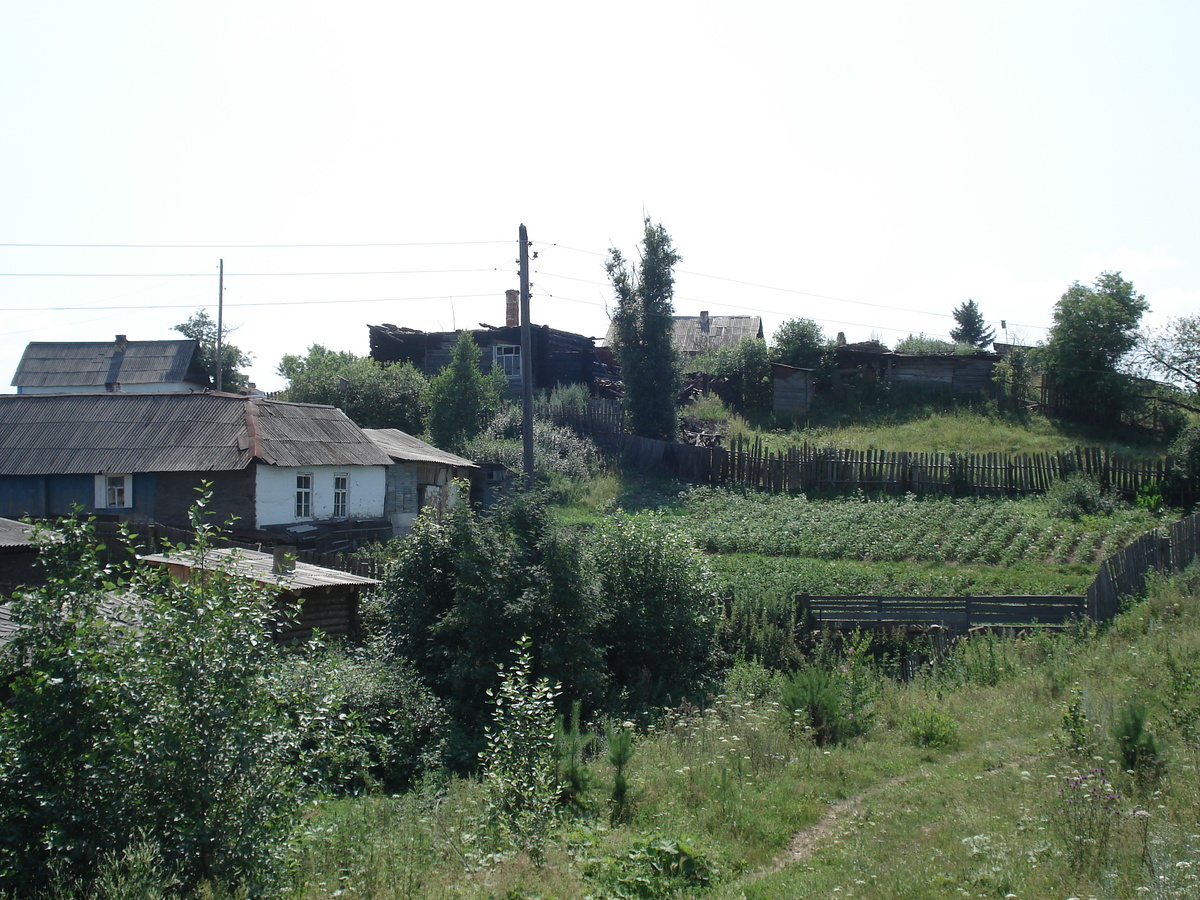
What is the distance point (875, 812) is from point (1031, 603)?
8545 millimetres

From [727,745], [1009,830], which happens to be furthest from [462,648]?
[1009,830]

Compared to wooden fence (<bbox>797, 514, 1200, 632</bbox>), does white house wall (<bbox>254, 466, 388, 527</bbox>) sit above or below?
above

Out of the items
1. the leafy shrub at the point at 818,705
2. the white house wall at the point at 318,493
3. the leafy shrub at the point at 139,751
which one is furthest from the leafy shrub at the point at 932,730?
the white house wall at the point at 318,493

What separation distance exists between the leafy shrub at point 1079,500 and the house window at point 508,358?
2361 centimetres

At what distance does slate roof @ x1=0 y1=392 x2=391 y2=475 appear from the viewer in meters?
22.1

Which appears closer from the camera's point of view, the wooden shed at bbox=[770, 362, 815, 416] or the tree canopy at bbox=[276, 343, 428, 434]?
the tree canopy at bbox=[276, 343, 428, 434]

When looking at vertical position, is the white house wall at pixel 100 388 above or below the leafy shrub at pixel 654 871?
above

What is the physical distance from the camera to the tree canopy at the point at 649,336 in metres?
32.1

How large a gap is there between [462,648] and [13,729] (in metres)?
7.17

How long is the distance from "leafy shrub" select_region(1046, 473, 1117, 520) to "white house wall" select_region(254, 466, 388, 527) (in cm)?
1908

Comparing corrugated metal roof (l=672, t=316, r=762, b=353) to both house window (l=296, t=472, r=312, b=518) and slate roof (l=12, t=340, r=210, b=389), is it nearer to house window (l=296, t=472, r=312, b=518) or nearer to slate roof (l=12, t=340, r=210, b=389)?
slate roof (l=12, t=340, r=210, b=389)

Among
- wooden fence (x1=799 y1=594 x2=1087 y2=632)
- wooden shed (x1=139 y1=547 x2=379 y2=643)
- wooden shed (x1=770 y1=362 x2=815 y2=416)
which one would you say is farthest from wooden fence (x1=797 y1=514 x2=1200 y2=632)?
wooden shed (x1=770 y1=362 x2=815 y2=416)

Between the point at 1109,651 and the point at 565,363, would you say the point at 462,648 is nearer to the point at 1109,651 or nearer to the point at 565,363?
the point at 1109,651

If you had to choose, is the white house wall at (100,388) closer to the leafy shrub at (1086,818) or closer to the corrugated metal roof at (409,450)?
the corrugated metal roof at (409,450)
